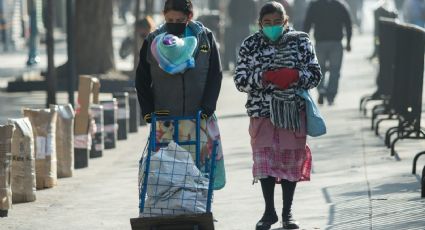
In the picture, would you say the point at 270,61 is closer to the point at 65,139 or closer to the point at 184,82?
the point at 184,82

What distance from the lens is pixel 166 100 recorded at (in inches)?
387

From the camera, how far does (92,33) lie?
25891mm

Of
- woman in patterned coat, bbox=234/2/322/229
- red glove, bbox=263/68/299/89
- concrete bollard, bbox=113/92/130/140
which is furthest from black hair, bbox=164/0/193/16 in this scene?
concrete bollard, bbox=113/92/130/140

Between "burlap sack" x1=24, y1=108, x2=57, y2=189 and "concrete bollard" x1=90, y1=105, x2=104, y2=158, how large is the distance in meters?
2.19

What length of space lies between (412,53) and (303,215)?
18.2ft

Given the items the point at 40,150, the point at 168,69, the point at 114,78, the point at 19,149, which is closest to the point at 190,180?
the point at 168,69

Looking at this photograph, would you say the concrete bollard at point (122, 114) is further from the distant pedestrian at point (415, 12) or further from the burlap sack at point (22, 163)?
the distant pedestrian at point (415, 12)

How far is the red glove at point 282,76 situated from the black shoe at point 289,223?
0.97m

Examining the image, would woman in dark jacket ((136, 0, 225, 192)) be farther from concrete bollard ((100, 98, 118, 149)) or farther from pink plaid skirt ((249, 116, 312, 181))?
concrete bollard ((100, 98, 118, 149))

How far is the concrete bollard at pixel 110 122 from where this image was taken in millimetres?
16328

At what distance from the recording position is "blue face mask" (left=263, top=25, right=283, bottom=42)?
396 inches

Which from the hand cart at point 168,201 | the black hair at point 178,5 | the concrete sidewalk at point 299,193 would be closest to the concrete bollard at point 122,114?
the concrete sidewalk at point 299,193

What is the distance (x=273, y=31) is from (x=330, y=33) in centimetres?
1208

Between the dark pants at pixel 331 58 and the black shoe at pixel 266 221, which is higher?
the black shoe at pixel 266 221
